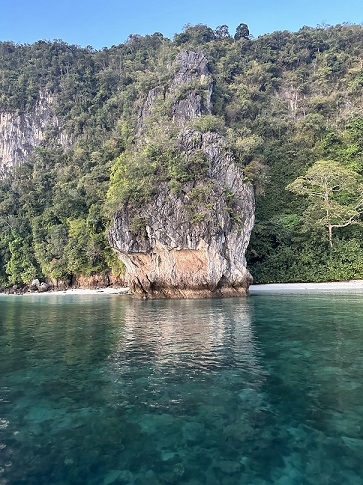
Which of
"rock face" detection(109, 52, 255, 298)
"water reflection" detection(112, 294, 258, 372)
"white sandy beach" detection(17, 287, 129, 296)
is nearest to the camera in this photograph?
"water reflection" detection(112, 294, 258, 372)

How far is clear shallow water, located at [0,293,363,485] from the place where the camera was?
3682mm

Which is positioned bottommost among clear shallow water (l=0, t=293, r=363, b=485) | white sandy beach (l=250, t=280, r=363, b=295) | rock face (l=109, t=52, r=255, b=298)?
white sandy beach (l=250, t=280, r=363, b=295)

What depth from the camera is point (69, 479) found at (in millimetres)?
3523

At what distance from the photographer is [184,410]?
202 inches

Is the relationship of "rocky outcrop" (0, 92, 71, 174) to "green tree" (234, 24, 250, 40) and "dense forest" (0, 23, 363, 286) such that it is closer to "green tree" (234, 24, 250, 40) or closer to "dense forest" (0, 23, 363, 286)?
"dense forest" (0, 23, 363, 286)

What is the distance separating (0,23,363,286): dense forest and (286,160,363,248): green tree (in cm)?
13

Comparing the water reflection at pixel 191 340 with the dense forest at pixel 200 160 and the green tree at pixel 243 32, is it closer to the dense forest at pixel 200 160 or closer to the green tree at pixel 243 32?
the dense forest at pixel 200 160

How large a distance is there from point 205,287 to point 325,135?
27967 mm

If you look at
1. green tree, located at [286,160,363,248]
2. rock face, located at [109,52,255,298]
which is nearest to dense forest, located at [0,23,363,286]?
green tree, located at [286,160,363,248]

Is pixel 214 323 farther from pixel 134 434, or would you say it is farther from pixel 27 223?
pixel 27 223

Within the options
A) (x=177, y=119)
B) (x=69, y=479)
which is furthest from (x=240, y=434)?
(x=177, y=119)

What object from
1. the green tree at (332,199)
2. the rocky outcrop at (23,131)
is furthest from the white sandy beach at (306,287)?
the rocky outcrop at (23,131)

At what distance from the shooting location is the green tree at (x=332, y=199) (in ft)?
98.6

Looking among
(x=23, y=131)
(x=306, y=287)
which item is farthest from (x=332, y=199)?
(x=23, y=131)
